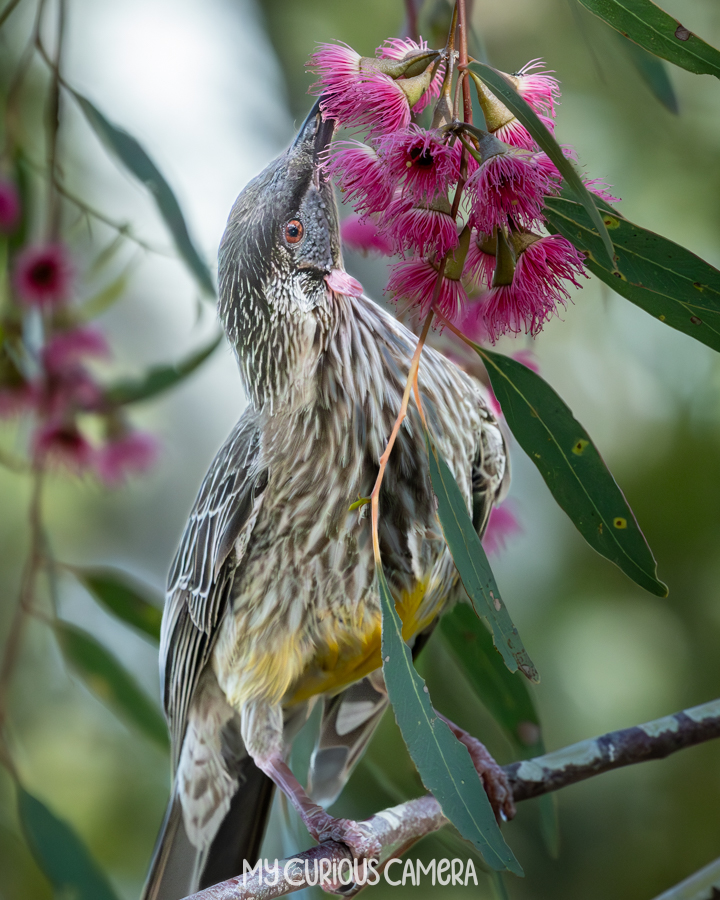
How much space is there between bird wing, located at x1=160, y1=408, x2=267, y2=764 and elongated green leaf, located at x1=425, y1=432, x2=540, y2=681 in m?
0.26

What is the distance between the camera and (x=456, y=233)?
0.59 m

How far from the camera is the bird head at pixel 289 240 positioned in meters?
0.81

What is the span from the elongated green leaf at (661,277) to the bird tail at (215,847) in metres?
0.84

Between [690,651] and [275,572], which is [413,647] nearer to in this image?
[275,572]

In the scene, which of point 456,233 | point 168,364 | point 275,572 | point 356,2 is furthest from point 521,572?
point 456,233

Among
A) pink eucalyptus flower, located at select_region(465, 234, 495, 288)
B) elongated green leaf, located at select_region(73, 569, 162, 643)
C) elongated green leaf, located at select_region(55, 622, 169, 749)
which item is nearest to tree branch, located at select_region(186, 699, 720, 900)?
elongated green leaf, located at select_region(55, 622, 169, 749)

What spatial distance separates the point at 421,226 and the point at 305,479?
0.35 m

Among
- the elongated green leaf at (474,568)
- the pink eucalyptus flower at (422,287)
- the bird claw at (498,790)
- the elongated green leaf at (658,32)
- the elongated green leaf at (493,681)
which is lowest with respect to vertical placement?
the bird claw at (498,790)

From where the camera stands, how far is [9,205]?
4.75 ft

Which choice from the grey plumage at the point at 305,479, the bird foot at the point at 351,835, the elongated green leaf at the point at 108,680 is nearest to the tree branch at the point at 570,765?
the bird foot at the point at 351,835

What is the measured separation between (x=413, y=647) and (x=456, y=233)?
710 millimetres

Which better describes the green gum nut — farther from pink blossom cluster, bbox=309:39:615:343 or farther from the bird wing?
the bird wing

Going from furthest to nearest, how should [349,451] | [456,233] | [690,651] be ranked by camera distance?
[690,651] < [349,451] < [456,233]

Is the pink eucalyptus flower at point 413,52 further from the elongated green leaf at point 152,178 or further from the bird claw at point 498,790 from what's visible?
the bird claw at point 498,790
